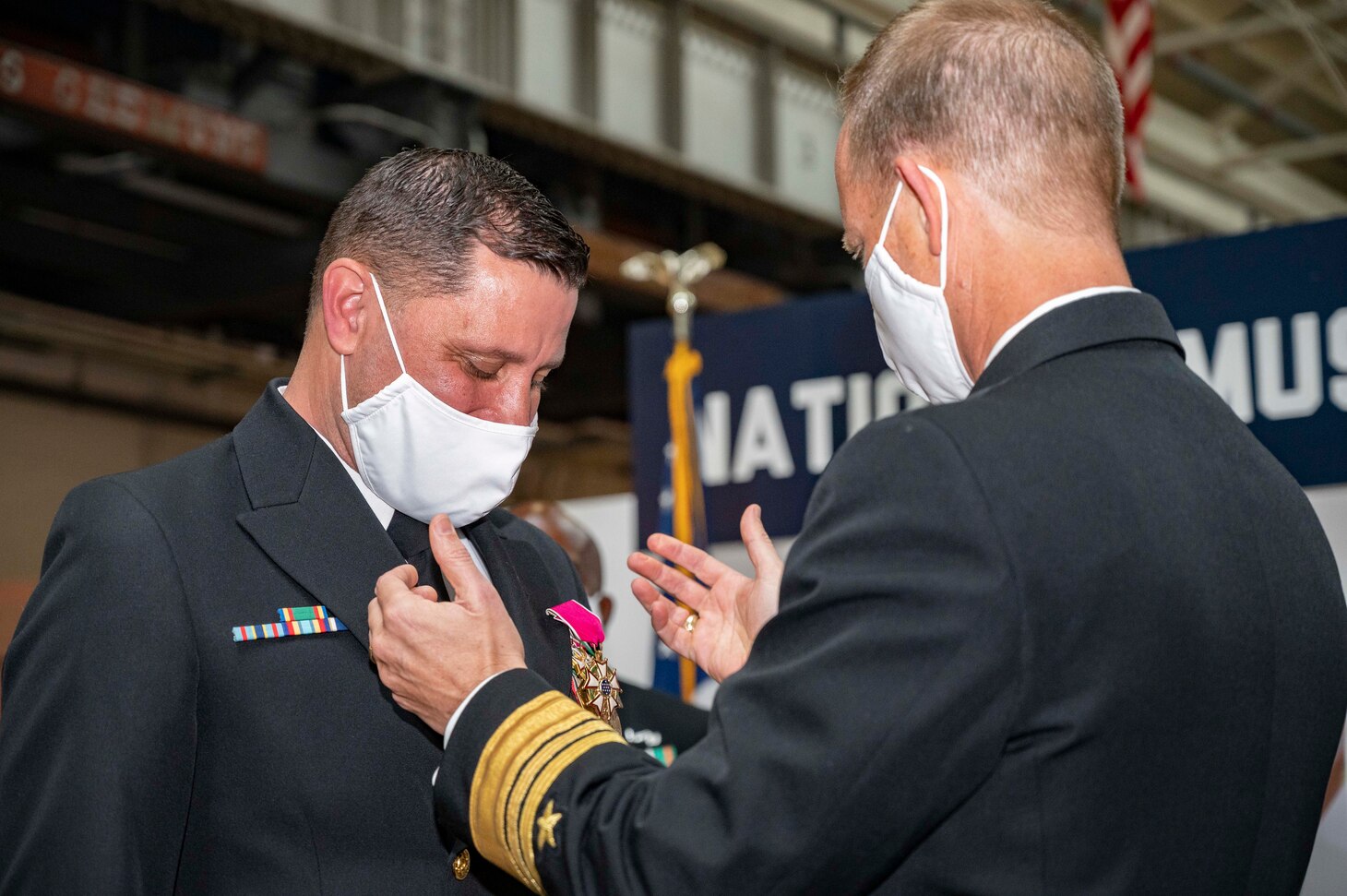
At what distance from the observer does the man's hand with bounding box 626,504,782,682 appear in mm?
1752

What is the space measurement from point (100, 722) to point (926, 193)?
0.99m

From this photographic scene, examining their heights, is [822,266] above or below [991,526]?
above

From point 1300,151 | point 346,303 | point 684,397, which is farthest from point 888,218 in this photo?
point 1300,151

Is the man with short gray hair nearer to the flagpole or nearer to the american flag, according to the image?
the flagpole

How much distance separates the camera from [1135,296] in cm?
143

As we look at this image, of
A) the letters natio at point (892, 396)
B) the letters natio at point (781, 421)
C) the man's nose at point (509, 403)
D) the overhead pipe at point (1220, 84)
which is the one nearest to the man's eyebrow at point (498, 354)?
the man's nose at point (509, 403)

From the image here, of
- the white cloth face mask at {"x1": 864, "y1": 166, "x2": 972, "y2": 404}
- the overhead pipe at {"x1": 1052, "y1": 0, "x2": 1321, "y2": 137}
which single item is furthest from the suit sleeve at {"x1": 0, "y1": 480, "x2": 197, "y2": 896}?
the overhead pipe at {"x1": 1052, "y1": 0, "x2": 1321, "y2": 137}

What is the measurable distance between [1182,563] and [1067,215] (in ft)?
1.18

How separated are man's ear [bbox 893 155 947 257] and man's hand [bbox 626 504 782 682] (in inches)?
16.9

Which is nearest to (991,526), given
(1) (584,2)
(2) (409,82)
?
(2) (409,82)

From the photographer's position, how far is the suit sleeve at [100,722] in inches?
57.9

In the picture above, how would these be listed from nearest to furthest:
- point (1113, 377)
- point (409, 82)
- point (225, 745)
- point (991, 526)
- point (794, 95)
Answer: point (991, 526) < point (1113, 377) < point (225, 745) < point (409, 82) < point (794, 95)

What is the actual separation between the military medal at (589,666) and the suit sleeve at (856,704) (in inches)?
22.7

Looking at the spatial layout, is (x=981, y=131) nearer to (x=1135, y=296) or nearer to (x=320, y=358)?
(x=1135, y=296)
